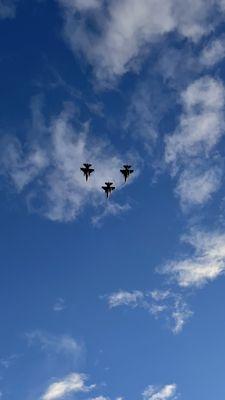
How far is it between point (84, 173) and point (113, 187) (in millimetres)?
5891

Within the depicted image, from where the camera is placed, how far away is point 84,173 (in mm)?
77062

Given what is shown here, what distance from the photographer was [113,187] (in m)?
81.0

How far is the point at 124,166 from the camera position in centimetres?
7756

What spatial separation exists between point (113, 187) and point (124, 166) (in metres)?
4.70

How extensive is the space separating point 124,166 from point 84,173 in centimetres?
560
